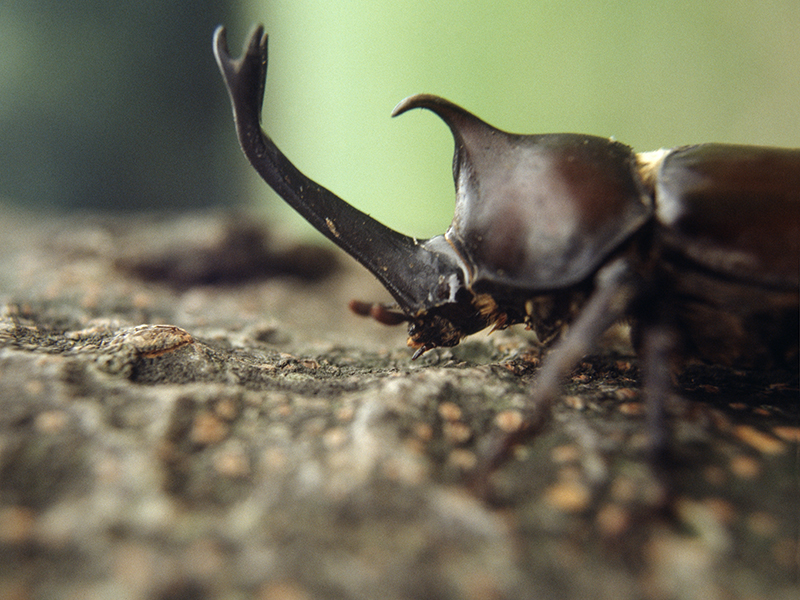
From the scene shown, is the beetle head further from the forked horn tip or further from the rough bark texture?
the rough bark texture

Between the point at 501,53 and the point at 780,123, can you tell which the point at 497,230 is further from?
the point at 501,53

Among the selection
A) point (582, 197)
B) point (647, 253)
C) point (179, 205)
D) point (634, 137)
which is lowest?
point (179, 205)

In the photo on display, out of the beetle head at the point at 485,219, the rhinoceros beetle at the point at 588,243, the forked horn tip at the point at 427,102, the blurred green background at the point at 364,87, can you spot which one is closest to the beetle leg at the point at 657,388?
the rhinoceros beetle at the point at 588,243

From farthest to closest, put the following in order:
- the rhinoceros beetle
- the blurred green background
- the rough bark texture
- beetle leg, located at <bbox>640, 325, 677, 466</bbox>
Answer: the blurred green background, the rhinoceros beetle, beetle leg, located at <bbox>640, 325, 677, 466</bbox>, the rough bark texture

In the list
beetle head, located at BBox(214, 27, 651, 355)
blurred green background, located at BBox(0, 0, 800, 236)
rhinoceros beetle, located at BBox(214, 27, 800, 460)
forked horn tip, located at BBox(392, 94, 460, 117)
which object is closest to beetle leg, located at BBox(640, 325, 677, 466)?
rhinoceros beetle, located at BBox(214, 27, 800, 460)

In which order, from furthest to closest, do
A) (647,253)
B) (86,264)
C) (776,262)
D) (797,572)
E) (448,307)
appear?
1. (86,264)
2. (448,307)
3. (647,253)
4. (776,262)
5. (797,572)

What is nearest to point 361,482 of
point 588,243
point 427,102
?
point 588,243

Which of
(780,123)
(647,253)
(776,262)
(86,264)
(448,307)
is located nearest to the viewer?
(776,262)

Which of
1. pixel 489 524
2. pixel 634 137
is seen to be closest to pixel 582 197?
pixel 489 524

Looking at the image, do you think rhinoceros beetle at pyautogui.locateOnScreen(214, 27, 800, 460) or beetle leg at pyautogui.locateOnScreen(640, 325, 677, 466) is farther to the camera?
rhinoceros beetle at pyautogui.locateOnScreen(214, 27, 800, 460)
